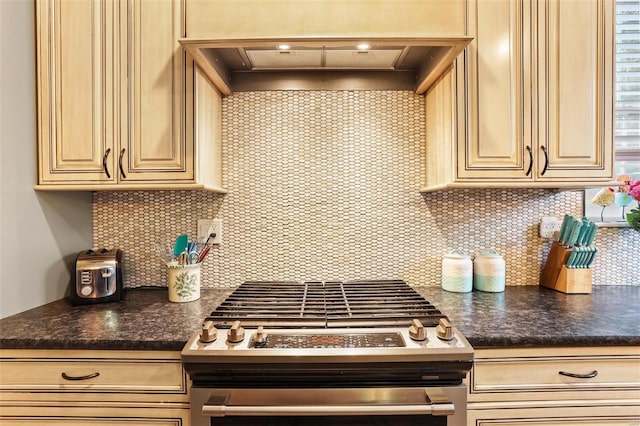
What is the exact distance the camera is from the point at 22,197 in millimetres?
1273

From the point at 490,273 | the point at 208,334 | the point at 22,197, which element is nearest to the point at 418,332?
the point at 208,334

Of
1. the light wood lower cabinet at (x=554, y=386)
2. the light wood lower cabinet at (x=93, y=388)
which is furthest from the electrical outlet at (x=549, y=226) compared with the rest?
the light wood lower cabinet at (x=93, y=388)

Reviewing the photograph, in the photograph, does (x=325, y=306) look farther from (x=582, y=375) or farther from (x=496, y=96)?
(x=496, y=96)

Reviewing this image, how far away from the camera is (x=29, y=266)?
4.25 feet

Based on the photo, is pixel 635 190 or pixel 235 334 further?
pixel 635 190

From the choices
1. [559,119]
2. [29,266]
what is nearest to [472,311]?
[559,119]

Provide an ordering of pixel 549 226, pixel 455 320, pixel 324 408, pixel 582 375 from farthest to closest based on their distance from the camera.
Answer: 1. pixel 549 226
2. pixel 455 320
3. pixel 582 375
4. pixel 324 408

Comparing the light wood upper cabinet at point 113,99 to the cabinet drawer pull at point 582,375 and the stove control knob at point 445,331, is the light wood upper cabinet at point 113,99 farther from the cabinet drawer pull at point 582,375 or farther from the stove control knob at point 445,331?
the cabinet drawer pull at point 582,375

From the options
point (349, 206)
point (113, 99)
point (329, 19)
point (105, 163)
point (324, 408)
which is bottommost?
point (324, 408)

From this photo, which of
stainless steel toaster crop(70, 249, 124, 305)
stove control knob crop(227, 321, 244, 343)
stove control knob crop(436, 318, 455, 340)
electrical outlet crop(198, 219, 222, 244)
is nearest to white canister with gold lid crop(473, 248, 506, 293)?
stove control knob crop(436, 318, 455, 340)

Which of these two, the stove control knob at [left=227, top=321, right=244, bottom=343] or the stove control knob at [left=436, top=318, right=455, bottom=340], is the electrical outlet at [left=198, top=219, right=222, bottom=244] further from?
the stove control knob at [left=436, top=318, right=455, bottom=340]

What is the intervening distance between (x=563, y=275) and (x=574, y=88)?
786 millimetres

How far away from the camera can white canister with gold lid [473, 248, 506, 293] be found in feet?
4.93

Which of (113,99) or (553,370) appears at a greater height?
(113,99)
